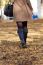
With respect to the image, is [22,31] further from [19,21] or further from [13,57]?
[13,57]

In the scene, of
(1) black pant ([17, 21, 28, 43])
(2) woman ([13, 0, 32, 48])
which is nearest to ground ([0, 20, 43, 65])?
(1) black pant ([17, 21, 28, 43])

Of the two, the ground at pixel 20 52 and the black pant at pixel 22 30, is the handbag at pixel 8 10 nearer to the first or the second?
the black pant at pixel 22 30

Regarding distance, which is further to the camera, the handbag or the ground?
the handbag

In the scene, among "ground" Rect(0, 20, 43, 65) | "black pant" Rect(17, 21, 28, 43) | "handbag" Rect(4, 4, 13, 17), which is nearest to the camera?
"ground" Rect(0, 20, 43, 65)

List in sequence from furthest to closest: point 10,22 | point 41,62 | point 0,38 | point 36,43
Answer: point 10,22 → point 0,38 → point 36,43 → point 41,62

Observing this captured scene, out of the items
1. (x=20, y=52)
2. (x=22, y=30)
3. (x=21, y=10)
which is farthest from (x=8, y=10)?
(x=20, y=52)

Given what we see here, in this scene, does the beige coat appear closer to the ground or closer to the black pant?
the black pant

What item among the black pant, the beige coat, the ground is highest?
the beige coat

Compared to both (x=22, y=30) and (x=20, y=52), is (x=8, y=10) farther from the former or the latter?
(x=20, y=52)

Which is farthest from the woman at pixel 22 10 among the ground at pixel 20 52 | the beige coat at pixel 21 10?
the ground at pixel 20 52

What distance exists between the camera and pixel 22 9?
104 inches

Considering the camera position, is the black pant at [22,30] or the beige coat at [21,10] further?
the black pant at [22,30]

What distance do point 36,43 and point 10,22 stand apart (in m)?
2.15

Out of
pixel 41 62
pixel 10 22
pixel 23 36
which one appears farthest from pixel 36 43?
pixel 10 22
